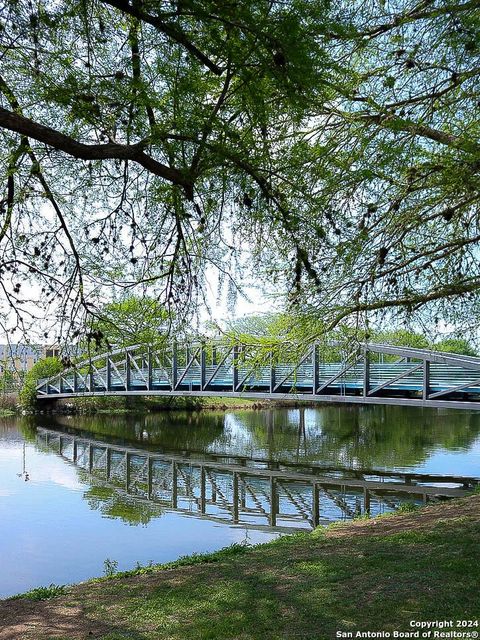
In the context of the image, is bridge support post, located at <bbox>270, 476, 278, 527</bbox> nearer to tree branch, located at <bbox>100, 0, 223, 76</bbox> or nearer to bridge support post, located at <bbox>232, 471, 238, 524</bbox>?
bridge support post, located at <bbox>232, 471, 238, 524</bbox>

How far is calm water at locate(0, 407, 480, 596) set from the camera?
946 cm

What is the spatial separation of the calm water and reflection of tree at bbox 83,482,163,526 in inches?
0.9

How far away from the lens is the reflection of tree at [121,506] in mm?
11305

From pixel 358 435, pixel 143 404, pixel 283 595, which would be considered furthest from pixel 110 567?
pixel 143 404

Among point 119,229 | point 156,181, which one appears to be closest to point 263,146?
point 156,181

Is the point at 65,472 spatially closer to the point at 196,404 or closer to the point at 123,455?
the point at 123,455

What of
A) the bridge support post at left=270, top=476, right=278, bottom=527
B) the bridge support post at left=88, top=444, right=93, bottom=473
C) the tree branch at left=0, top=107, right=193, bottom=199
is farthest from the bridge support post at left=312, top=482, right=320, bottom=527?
the tree branch at left=0, top=107, right=193, bottom=199

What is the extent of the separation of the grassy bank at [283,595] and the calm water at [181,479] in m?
2.59

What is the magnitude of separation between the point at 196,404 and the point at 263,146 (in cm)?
3290

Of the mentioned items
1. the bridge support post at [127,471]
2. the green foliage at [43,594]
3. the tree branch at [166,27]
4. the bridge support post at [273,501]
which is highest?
the tree branch at [166,27]

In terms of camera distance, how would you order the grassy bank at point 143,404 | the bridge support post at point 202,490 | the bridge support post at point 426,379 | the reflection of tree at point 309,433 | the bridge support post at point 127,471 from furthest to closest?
the grassy bank at point 143,404 < the reflection of tree at point 309,433 < the bridge support post at point 426,379 < the bridge support post at point 127,471 < the bridge support post at point 202,490

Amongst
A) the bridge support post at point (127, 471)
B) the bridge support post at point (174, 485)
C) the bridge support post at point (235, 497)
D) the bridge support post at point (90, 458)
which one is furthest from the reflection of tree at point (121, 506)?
the bridge support post at point (90, 458)

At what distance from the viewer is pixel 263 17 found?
3131mm

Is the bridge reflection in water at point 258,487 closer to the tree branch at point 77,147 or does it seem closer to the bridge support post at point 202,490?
the bridge support post at point 202,490
